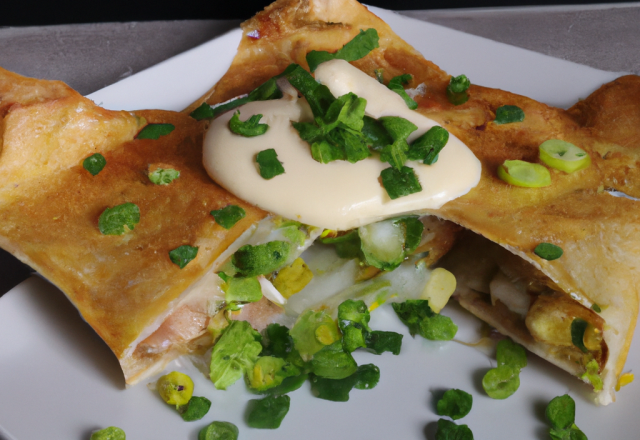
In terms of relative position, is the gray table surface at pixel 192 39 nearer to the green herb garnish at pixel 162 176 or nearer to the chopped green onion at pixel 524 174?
the green herb garnish at pixel 162 176

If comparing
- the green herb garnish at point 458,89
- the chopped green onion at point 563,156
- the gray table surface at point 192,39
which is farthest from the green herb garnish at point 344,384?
the gray table surface at point 192,39

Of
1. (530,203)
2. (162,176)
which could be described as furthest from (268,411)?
(530,203)

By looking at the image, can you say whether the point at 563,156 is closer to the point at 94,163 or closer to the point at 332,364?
the point at 332,364

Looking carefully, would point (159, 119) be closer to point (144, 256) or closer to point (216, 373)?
point (144, 256)

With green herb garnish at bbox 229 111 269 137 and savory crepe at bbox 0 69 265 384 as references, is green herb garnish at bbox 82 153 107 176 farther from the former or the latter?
green herb garnish at bbox 229 111 269 137

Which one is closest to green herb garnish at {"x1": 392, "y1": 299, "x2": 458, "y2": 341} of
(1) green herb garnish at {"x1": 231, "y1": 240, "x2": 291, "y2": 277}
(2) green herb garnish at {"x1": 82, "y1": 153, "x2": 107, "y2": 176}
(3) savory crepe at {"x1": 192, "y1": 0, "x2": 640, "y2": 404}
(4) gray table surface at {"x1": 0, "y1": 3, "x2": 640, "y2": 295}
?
(3) savory crepe at {"x1": 192, "y1": 0, "x2": 640, "y2": 404}

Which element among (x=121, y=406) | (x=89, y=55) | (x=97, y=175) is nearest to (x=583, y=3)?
(x=89, y=55)
